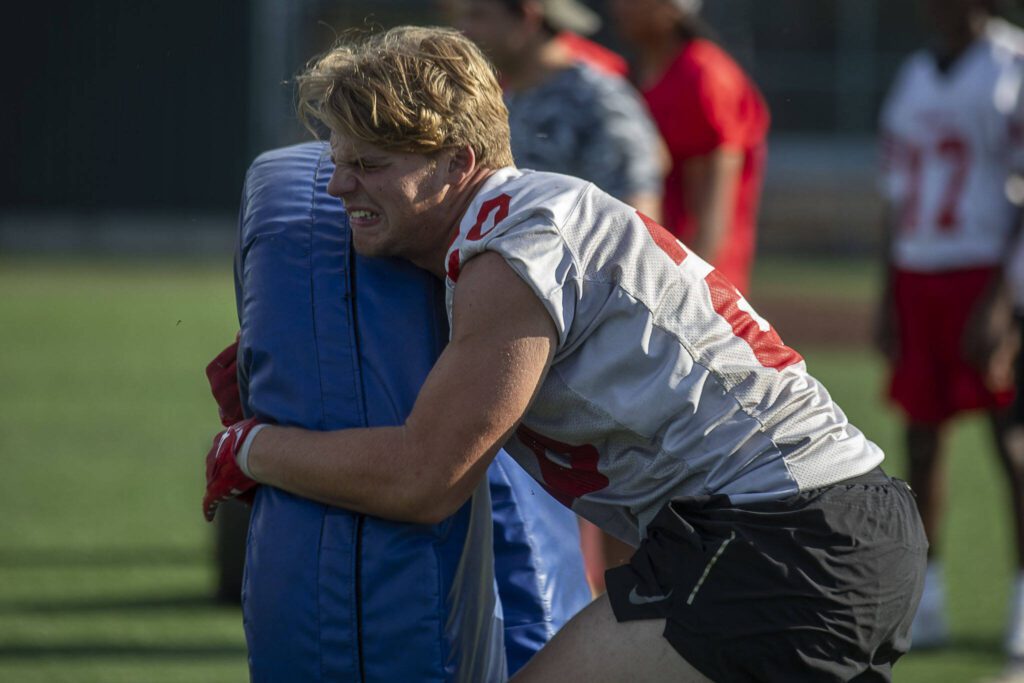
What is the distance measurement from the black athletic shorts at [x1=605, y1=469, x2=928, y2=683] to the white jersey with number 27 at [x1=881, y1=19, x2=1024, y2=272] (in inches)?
122

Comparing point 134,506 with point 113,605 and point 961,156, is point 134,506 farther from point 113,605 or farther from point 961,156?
point 961,156

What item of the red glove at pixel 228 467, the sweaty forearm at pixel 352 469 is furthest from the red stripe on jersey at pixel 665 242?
the red glove at pixel 228 467

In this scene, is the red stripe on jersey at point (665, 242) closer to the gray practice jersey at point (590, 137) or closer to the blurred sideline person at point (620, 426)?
the blurred sideline person at point (620, 426)

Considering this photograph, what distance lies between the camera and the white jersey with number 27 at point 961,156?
5203mm

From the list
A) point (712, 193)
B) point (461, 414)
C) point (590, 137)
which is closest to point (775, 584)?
point (461, 414)

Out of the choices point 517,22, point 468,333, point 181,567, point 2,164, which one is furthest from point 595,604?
point 2,164

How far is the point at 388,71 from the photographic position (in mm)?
2328

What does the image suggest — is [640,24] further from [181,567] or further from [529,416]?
[529,416]

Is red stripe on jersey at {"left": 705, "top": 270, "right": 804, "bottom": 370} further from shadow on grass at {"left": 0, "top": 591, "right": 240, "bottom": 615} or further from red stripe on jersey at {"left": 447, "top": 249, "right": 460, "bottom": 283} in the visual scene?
shadow on grass at {"left": 0, "top": 591, "right": 240, "bottom": 615}

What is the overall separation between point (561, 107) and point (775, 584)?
2.47 m

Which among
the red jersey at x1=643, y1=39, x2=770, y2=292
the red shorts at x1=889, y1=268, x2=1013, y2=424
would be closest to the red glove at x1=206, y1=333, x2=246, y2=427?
the red jersey at x1=643, y1=39, x2=770, y2=292

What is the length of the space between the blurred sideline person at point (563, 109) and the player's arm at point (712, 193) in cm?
26

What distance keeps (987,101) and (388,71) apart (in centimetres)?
347

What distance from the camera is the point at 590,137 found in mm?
4375
